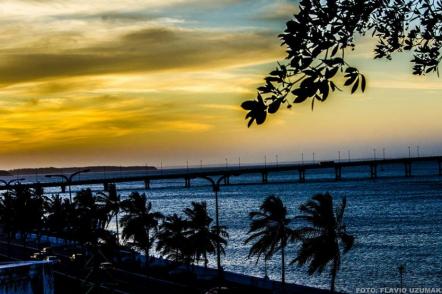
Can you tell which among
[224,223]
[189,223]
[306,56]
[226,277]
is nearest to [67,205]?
[189,223]

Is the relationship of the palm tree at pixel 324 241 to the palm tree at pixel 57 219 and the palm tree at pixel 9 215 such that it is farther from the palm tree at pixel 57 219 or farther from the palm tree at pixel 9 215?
the palm tree at pixel 57 219

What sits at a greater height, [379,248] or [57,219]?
[57,219]

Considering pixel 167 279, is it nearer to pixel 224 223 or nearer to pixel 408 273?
pixel 408 273

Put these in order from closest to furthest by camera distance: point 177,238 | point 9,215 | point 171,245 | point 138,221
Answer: point 177,238
point 171,245
point 138,221
point 9,215

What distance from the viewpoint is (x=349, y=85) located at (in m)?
6.29

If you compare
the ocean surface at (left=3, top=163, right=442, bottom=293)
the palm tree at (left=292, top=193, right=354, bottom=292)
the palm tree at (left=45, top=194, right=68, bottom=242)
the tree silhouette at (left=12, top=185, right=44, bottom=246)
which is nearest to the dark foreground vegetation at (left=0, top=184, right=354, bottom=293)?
the palm tree at (left=292, top=193, right=354, bottom=292)

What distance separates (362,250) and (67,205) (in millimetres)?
35693

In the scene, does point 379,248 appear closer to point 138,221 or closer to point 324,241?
point 138,221

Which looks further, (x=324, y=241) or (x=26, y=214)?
(x=26, y=214)

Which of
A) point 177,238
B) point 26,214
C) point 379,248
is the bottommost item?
point 379,248

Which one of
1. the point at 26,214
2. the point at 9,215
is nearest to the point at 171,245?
the point at 26,214

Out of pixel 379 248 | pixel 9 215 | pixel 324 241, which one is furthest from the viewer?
pixel 379 248

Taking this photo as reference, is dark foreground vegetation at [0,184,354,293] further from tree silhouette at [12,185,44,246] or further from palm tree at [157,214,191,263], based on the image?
tree silhouette at [12,185,44,246]

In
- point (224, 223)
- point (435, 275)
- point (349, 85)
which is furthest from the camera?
point (224, 223)
